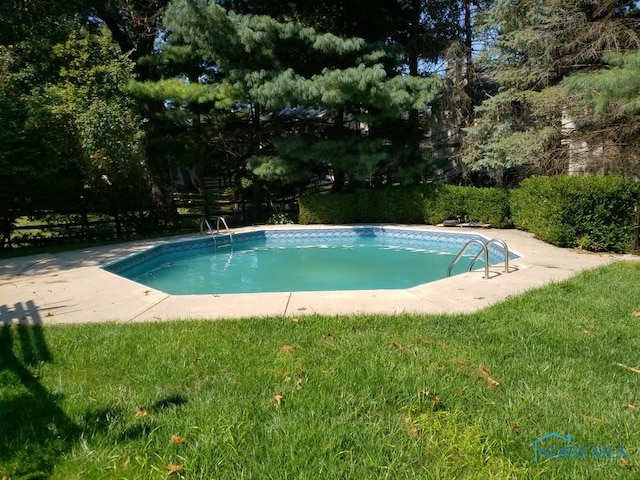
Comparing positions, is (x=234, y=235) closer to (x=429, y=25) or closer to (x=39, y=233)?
(x=39, y=233)

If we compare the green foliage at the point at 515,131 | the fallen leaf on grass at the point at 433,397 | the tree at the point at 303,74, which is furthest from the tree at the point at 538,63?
the fallen leaf on grass at the point at 433,397

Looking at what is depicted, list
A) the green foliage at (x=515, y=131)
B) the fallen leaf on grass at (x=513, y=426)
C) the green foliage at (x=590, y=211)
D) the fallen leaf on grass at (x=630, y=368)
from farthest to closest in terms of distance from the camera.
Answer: the green foliage at (x=515, y=131) → the green foliage at (x=590, y=211) → the fallen leaf on grass at (x=630, y=368) → the fallen leaf on grass at (x=513, y=426)

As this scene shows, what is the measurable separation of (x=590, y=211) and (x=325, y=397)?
7.26 metres

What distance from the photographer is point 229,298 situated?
5.31 metres

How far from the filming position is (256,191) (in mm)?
15039

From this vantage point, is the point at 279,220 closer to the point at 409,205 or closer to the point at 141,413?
the point at 409,205

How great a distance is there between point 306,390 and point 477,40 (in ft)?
46.0

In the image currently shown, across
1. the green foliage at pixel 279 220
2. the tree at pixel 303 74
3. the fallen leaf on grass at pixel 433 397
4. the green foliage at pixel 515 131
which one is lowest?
the fallen leaf on grass at pixel 433 397

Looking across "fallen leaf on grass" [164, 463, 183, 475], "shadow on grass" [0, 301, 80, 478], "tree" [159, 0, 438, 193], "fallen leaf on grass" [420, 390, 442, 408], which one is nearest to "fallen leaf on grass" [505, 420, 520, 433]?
"fallen leaf on grass" [420, 390, 442, 408]

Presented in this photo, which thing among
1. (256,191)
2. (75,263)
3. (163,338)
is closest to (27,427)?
(163,338)

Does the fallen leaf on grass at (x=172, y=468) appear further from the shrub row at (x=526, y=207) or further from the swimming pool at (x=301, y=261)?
the shrub row at (x=526, y=207)

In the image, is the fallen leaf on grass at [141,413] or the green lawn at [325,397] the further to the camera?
the fallen leaf on grass at [141,413]

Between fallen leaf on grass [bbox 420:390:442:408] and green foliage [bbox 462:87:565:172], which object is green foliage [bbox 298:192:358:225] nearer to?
green foliage [bbox 462:87:565:172]

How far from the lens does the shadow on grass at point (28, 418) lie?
2168 millimetres
